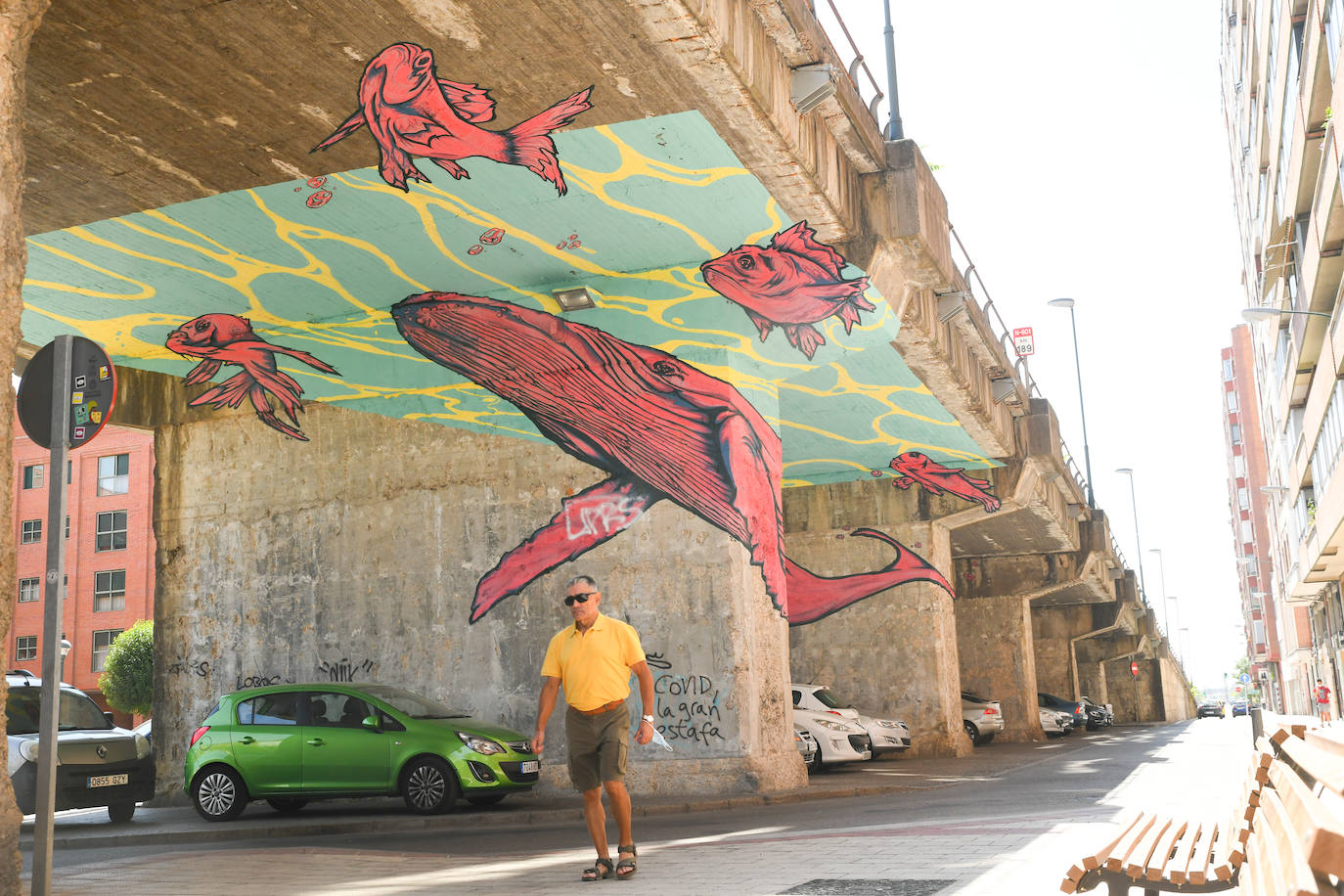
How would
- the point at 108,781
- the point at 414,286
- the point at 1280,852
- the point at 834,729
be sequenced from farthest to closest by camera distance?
the point at 834,729 → the point at 414,286 → the point at 108,781 → the point at 1280,852

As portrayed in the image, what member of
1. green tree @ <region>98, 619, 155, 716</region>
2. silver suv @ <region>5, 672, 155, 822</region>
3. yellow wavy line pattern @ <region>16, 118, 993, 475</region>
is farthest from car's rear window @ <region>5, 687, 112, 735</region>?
green tree @ <region>98, 619, 155, 716</region>

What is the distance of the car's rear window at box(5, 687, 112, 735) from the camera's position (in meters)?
14.6

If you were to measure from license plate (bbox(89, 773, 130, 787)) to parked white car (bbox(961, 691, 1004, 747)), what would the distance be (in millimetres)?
20282

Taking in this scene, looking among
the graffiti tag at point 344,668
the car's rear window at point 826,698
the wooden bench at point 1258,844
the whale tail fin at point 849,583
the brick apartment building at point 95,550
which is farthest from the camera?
the brick apartment building at point 95,550

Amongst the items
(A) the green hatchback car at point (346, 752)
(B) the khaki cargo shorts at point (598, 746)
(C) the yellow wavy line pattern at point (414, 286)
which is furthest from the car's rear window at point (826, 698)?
(B) the khaki cargo shorts at point (598, 746)

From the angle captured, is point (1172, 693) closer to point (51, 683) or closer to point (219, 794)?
point (219, 794)

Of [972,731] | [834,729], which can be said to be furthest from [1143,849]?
[972,731]

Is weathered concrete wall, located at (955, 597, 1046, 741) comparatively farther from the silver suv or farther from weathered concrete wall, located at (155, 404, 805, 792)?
the silver suv

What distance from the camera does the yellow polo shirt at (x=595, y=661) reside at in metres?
7.71

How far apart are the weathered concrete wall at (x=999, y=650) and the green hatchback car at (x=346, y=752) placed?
2274cm

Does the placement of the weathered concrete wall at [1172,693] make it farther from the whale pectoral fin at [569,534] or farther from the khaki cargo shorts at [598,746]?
the khaki cargo shorts at [598,746]

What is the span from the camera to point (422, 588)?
16.4 meters

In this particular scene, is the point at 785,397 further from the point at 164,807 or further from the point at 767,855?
the point at 767,855

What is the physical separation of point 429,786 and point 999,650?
24.2 metres
